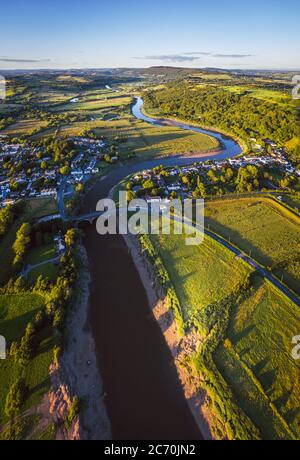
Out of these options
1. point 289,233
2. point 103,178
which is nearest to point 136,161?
point 103,178

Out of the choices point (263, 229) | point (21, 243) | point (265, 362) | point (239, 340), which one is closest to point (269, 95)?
point (263, 229)

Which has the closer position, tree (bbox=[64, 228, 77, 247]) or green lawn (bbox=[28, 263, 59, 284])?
green lawn (bbox=[28, 263, 59, 284])

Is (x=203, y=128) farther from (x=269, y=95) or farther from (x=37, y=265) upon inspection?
(x=37, y=265)

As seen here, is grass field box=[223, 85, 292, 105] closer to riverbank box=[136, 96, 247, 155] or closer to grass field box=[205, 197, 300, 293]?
riverbank box=[136, 96, 247, 155]

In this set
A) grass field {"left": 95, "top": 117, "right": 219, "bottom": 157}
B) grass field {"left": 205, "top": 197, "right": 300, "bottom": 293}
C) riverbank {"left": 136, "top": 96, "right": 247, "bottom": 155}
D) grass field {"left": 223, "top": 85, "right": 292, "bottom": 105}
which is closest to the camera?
grass field {"left": 205, "top": 197, "right": 300, "bottom": 293}

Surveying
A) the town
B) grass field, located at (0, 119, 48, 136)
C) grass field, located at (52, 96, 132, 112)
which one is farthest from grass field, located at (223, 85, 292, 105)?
grass field, located at (0, 119, 48, 136)

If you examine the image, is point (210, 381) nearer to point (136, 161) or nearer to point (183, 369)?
point (183, 369)
